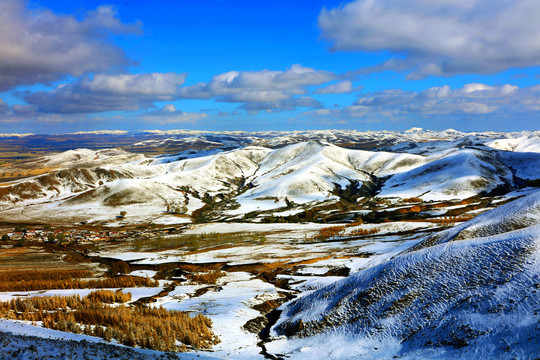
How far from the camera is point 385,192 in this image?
156250 millimetres

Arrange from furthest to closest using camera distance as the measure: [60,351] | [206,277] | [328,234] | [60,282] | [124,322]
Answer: [328,234] < [206,277] < [60,282] < [124,322] < [60,351]

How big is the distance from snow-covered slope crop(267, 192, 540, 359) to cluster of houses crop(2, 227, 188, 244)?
263ft

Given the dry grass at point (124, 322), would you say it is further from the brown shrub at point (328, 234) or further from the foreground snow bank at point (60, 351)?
the brown shrub at point (328, 234)

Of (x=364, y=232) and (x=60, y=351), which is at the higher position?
(x=60, y=351)

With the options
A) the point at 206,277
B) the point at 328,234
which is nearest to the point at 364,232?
the point at 328,234

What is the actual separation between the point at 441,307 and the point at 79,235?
10463 cm

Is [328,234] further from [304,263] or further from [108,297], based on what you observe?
[108,297]

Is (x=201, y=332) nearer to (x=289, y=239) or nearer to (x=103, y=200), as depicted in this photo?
(x=289, y=239)

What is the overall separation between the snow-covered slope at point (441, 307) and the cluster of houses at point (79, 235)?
80.1 metres

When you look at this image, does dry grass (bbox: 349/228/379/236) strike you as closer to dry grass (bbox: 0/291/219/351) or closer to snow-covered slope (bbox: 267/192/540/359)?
snow-covered slope (bbox: 267/192/540/359)

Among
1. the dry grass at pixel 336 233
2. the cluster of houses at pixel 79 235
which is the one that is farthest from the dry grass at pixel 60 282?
the dry grass at pixel 336 233

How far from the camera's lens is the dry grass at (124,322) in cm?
2184

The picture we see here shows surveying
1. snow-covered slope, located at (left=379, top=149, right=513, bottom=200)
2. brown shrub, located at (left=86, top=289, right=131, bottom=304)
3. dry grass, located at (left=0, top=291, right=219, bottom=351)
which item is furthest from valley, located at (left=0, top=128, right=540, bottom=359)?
snow-covered slope, located at (left=379, top=149, right=513, bottom=200)

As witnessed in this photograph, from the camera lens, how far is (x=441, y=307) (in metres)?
19.9
